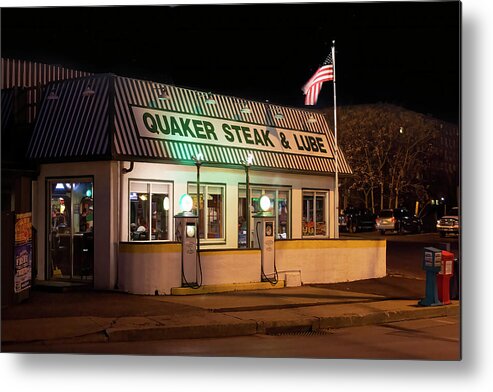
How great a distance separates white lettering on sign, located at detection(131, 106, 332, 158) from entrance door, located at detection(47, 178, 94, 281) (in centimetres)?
193

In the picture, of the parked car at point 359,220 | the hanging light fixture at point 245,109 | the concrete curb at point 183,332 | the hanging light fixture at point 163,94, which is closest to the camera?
the concrete curb at point 183,332

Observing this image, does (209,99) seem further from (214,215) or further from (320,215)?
(320,215)

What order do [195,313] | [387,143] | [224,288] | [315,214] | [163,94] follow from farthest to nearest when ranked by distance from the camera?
[387,143], [315,214], [163,94], [224,288], [195,313]

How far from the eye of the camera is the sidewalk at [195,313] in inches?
454

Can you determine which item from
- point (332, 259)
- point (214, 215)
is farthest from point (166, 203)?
point (332, 259)

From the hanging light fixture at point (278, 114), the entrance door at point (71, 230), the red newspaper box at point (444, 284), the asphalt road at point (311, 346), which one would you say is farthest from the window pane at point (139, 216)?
the red newspaper box at point (444, 284)

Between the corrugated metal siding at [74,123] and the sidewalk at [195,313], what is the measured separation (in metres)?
3.10

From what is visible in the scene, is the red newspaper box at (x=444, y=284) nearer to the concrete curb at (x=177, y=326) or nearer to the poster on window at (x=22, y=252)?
the concrete curb at (x=177, y=326)

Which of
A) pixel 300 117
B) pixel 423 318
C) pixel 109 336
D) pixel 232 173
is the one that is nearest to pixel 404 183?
pixel 300 117

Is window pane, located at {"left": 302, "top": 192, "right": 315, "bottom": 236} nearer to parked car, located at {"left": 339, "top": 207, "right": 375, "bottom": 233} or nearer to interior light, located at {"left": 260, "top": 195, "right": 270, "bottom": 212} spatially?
interior light, located at {"left": 260, "top": 195, "right": 270, "bottom": 212}

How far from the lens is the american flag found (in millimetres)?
20266

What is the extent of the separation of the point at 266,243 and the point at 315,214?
429 cm

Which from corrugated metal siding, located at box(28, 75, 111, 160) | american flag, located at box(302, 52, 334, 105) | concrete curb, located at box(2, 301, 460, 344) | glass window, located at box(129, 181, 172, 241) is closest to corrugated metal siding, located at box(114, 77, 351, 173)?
corrugated metal siding, located at box(28, 75, 111, 160)

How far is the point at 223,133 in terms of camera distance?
17938 mm
